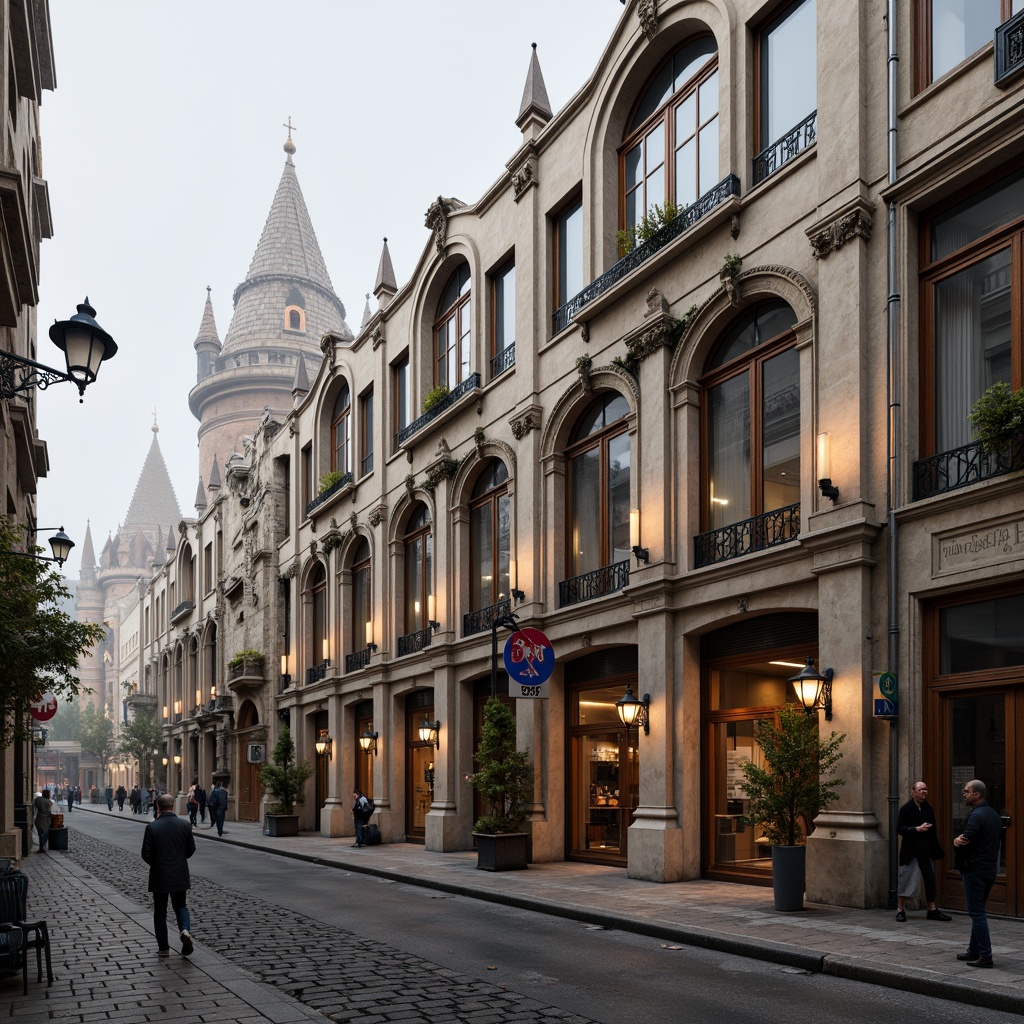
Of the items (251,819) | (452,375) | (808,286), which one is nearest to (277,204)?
(251,819)

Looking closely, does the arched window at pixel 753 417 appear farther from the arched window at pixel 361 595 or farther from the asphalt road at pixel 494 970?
the arched window at pixel 361 595

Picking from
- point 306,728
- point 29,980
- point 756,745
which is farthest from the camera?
point 306,728

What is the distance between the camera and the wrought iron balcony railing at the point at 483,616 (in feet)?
78.3

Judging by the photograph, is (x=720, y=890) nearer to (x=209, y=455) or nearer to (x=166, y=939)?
(x=166, y=939)

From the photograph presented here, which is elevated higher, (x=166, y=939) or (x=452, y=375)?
(x=452, y=375)

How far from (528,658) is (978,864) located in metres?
9.58

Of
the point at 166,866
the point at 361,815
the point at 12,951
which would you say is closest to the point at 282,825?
the point at 361,815

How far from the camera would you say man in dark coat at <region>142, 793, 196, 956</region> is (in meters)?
11.4

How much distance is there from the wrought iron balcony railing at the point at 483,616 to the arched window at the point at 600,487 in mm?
2493

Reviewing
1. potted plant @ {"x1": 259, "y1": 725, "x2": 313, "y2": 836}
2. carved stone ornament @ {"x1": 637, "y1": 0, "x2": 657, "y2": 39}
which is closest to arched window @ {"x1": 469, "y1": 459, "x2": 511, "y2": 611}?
carved stone ornament @ {"x1": 637, "y1": 0, "x2": 657, "y2": 39}

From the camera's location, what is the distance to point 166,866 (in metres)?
11.5

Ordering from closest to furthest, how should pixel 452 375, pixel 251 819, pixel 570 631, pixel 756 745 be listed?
pixel 756 745 < pixel 570 631 < pixel 452 375 < pixel 251 819

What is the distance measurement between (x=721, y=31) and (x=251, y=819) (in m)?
36.6

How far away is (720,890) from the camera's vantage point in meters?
15.7
